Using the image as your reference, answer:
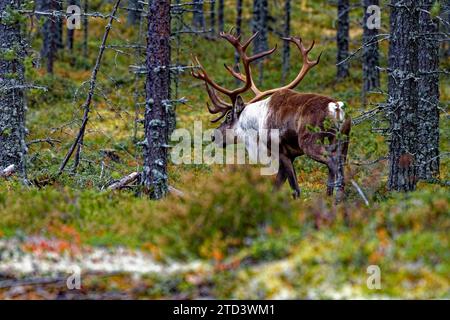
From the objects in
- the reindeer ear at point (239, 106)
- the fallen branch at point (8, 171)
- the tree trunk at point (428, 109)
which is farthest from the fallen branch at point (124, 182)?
the tree trunk at point (428, 109)

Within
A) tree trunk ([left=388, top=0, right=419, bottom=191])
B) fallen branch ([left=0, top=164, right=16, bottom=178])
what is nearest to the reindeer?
tree trunk ([left=388, top=0, right=419, bottom=191])

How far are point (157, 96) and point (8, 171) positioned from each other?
3.59 meters

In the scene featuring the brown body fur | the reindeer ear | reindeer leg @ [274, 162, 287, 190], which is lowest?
reindeer leg @ [274, 162, 287, 190]

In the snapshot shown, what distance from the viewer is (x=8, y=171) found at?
1345cm

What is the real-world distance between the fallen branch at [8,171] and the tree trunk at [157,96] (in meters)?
3.02

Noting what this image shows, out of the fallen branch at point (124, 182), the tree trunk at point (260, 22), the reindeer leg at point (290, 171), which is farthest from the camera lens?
the tree trunk at point (260, 22)

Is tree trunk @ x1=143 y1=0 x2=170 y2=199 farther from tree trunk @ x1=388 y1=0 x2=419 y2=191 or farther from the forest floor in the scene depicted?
tree trunk @ x1=388 y1=0 x2=419 y2=191

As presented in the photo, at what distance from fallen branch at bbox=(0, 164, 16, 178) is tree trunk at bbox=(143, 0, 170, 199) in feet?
9.90

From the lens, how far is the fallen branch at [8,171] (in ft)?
43.6

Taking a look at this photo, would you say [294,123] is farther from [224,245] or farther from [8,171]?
[224,245]

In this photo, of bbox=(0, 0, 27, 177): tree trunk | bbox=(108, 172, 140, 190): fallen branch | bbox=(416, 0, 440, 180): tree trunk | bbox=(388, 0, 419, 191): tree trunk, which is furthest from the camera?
bbox=(416, 0, 440, 180): tree trunk

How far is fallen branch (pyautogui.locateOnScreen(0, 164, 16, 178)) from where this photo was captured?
523 inches

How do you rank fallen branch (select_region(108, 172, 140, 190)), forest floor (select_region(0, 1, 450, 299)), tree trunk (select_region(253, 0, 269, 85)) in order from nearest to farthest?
forest floor (select_region(0, 1, 450, 299)), fallen branch (select_region(108, 172, 140, 190)), tree trunk (select_region(253, 0, 269, 85))

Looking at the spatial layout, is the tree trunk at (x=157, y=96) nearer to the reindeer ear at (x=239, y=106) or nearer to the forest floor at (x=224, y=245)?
the forest floor at (x=224, y=245)
